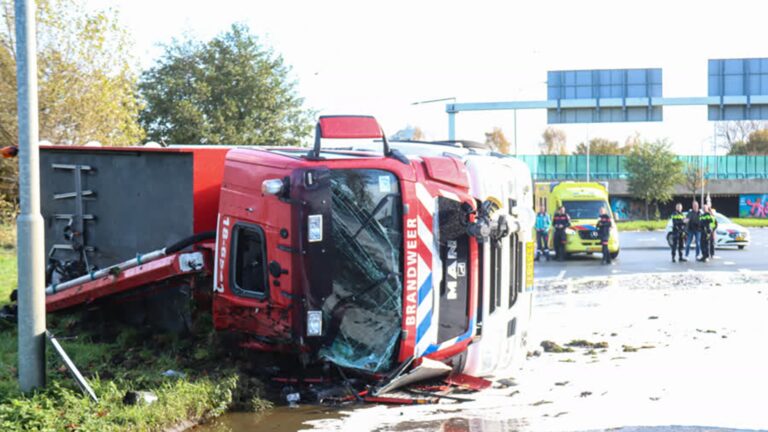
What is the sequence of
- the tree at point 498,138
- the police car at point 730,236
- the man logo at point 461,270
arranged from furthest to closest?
the tree at point 498,138
the police car at point 730,236
the man logo at point 461,270

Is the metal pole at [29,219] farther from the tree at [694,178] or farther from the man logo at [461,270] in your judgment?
the tree at [694,178]

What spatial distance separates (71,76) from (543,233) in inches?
558

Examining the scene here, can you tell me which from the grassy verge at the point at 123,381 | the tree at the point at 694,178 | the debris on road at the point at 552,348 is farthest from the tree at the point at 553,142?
the grassy verge at the point at 123,381

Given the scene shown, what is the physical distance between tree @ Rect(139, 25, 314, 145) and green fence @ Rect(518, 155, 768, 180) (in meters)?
38.6

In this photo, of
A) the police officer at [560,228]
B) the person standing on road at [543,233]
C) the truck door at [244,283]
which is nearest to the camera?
the truck door at [244,283]

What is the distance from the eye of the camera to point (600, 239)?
25266 mm

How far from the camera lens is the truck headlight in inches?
296

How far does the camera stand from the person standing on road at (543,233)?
26703mm

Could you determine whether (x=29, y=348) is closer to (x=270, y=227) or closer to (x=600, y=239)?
(x=270, y=227)

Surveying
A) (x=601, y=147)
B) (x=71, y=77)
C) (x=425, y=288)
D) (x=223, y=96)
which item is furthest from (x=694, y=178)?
(x=425, y=288)

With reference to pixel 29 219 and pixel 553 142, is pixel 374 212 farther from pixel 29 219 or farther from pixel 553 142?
pixel 553 142

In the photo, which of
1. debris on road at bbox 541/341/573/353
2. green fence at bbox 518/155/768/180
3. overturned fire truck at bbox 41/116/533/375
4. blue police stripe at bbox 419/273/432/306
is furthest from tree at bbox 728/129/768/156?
blue police stripe at bbox 419/273/432/306

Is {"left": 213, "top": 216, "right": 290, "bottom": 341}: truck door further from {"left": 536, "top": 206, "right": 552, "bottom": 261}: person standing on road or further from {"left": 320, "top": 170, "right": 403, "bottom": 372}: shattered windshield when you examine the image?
{"left": 536, "top": 206, "right": 552, "bottom": 261}: person standing on road

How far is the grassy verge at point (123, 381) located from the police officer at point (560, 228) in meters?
17.0
